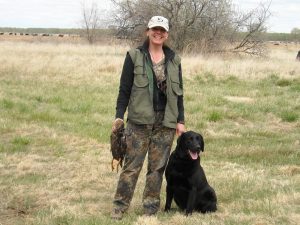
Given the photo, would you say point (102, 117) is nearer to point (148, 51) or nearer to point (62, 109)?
point (62, 109)

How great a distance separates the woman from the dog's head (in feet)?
0.40

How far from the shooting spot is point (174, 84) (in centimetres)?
538

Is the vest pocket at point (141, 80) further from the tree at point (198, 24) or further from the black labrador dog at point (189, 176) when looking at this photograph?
the tree at point (198, 24)

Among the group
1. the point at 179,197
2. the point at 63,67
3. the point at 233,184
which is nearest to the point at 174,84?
the point at 179,197

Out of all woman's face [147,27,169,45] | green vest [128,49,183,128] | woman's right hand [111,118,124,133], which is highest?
woman's face [147,27,169,45]

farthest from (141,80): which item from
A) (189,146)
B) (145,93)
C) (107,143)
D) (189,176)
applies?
(107,143)

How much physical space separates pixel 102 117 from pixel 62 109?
1.45 meters

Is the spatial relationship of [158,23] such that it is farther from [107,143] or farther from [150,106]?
[107,143]

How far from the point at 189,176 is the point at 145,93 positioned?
110 centimetres

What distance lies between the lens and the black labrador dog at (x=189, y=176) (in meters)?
5.52

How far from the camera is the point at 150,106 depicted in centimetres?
532

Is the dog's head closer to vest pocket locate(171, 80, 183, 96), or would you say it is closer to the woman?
the woman

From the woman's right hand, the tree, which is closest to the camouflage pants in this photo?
the woman's right hand

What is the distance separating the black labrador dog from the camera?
552 centimetres
